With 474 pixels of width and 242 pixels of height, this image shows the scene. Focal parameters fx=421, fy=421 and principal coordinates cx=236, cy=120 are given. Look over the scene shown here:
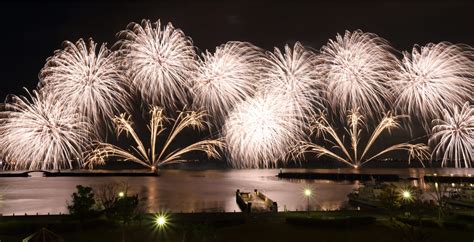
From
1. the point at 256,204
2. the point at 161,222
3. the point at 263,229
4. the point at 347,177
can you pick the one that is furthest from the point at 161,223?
the point at 347,177

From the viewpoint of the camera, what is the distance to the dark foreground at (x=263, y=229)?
2577 cm

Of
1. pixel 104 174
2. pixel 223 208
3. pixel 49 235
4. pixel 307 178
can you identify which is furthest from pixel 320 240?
pixel 104 174

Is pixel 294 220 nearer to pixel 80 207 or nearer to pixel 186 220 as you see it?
pixel 186 220

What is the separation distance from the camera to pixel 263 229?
28047 mm

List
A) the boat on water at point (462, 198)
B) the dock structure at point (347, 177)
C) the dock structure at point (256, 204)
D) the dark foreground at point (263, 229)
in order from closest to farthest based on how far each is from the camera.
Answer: the dark foreground at point (263, 229) → the dock structure at point (256, 204) → the boat on water at point (462, 198) → the dock structure at point (347, 177)

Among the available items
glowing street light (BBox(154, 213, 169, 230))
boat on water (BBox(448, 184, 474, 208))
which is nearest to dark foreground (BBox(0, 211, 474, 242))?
glowing street light (BBox(154, 213, 169, 230))

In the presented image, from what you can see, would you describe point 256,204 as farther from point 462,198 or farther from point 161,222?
point 462,198

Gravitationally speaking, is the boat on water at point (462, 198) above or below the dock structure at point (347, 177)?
below

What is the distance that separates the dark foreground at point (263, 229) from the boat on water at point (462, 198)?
19534 mm

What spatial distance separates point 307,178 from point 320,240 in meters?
99.8

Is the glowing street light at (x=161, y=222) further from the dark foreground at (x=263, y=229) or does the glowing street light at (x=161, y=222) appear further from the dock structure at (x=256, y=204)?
the dock structure at (x=256, y=204)

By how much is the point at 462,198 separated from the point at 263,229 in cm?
3211

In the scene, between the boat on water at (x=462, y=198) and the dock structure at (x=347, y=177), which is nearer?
the boat on water at (x=462, y=198)

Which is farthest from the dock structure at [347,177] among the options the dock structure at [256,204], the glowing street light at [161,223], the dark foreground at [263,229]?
the glowing street light at [161,223]
